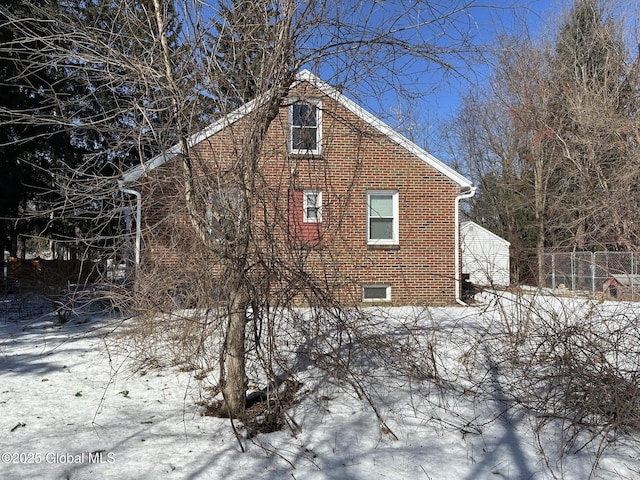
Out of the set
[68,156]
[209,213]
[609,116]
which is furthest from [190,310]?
[68,156]

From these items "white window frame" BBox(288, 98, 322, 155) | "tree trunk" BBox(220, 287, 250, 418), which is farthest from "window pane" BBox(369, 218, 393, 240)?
"tree trunk" BBox(220, 287, 250, 418)

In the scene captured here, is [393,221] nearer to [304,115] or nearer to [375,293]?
[375,293]

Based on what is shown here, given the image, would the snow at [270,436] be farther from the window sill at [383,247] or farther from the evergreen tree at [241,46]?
the window sill at [383,247]

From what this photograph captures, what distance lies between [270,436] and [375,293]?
757cm

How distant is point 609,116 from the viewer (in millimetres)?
10492

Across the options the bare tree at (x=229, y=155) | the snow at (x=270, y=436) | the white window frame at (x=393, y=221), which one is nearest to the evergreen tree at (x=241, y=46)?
the bare tree at (x=229, y=155)

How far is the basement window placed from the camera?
11.7 metres

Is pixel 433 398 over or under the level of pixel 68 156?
under

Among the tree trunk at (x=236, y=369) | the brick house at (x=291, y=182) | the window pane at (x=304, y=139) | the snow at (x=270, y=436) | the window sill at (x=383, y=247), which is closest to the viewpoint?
the snow at (x=270, y=436)

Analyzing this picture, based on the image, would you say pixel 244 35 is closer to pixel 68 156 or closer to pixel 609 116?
pixel 609 116

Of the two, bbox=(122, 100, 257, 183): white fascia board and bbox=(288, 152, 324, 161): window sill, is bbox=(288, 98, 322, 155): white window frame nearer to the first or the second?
bbox=(288, 152, 324, 161): window sill

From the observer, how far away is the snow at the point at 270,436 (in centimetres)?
375

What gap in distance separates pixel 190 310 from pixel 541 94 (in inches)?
783

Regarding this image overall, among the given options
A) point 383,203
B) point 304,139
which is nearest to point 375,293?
point 383,203
